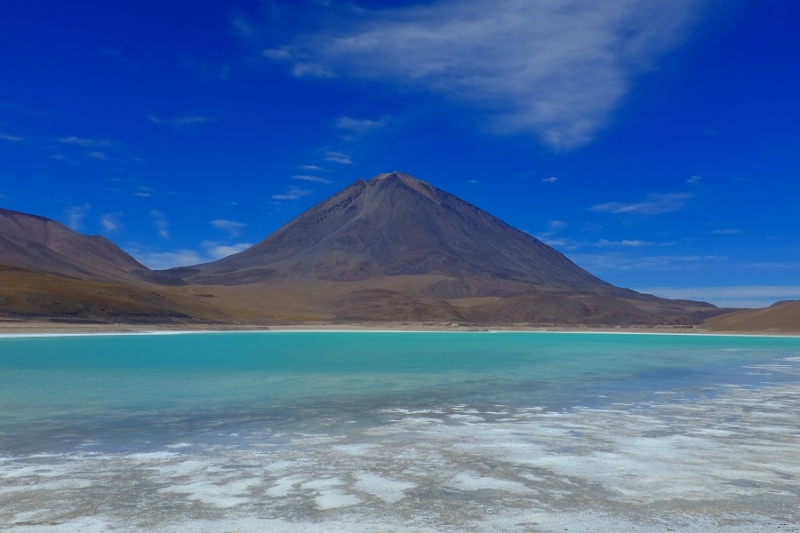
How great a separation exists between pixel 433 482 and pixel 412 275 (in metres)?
139

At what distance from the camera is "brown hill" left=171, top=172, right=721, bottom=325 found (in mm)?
105375

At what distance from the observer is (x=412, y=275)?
146m

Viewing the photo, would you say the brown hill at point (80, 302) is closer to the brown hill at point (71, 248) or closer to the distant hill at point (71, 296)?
the distant hill at point (71, 296)

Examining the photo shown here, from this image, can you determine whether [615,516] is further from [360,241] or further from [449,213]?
[449,213]

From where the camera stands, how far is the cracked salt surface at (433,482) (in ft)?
17.9

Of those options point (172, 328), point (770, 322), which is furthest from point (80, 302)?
point (770, 322)

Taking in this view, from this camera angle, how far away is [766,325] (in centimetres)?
7738

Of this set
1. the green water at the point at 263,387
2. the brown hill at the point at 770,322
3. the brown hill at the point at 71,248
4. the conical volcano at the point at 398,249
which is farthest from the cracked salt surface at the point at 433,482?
the conical volcano at the point at 398,249

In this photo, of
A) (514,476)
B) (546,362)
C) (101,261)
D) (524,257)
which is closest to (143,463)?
(514,476)

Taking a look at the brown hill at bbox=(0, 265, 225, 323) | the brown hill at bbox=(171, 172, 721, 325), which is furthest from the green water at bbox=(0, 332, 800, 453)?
the brown hill at bbox=(171, 172, 721, 325)

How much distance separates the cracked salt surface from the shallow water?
0.09 ft

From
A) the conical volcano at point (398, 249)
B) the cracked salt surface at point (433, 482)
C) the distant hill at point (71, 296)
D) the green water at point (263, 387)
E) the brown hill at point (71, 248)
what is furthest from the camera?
the conical volcano at point (398, 249)

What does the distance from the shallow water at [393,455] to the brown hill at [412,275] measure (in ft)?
254

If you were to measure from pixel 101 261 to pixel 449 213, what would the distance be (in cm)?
9297
